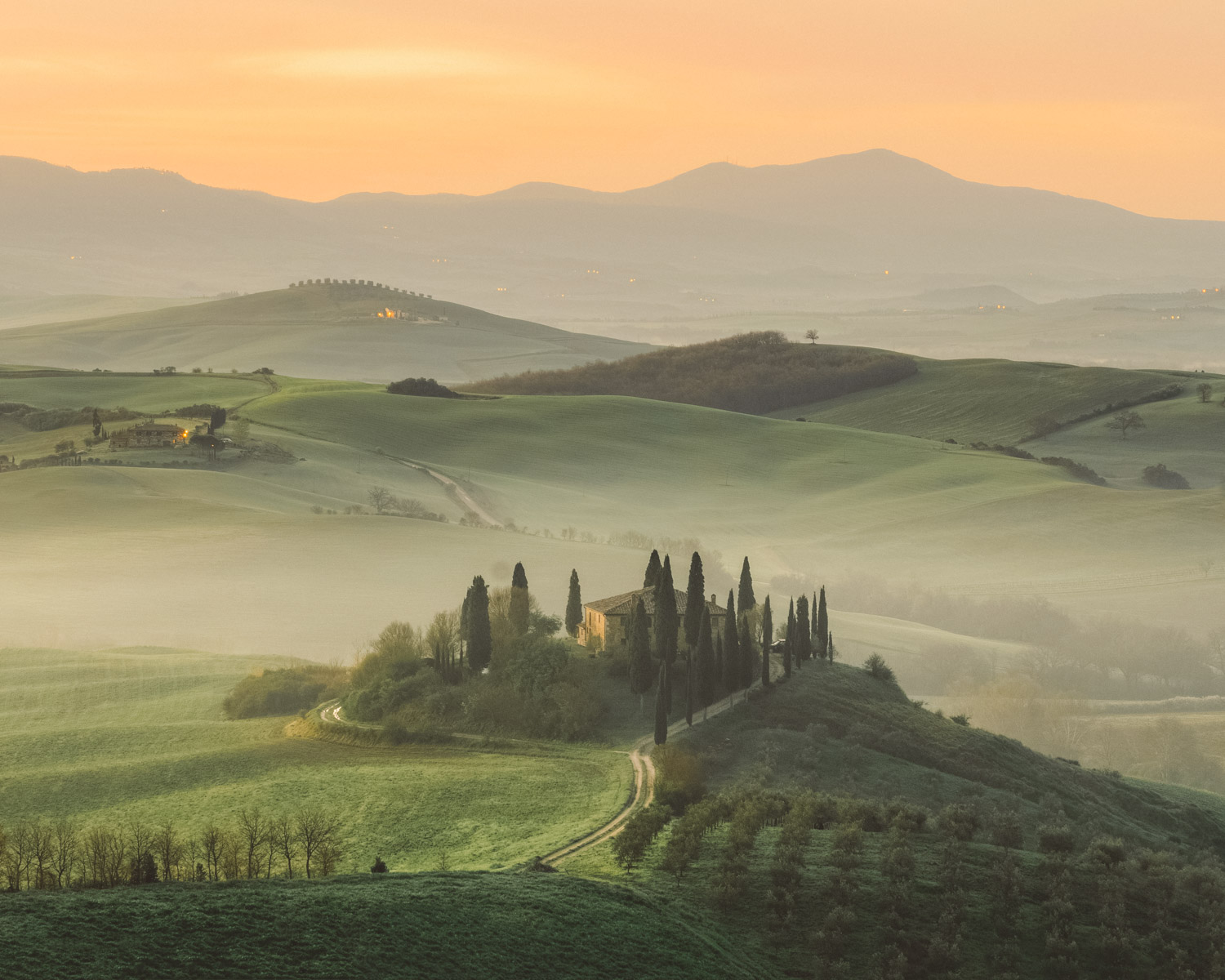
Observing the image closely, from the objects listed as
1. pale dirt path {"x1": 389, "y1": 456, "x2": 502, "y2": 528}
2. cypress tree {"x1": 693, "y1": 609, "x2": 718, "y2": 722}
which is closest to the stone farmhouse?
cypress tree {"x1": 693, "y1": 609, "x2": 718, "y2": 722}

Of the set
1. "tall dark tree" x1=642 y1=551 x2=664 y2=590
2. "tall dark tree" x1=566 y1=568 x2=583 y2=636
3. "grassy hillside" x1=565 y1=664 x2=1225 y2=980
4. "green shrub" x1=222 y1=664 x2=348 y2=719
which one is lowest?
"grassy hillside" x1=565 y1=664 x2=1225 y2=980

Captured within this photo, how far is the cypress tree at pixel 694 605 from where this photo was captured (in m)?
72.8

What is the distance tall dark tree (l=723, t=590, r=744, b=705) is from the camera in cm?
7100

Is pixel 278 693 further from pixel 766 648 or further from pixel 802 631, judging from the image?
pixel 802 631

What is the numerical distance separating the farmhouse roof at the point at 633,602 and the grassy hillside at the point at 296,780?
14.4 meters

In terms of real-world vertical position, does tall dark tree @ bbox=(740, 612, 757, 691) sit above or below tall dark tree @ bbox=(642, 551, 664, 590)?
below

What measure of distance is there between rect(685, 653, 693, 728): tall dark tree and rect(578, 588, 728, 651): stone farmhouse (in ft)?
13.5

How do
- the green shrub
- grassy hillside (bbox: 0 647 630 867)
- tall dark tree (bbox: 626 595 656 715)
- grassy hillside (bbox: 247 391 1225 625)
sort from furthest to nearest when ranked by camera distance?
grassy hillside (bbox: 247 391 1225 625) < the green shrub < tall dark tree (bbox: 626 595 656 715) < grassy hillside (bbox: 0 647 630 867)

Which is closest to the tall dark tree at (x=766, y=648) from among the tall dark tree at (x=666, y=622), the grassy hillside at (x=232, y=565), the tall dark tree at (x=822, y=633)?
the tall dark tree at (x=666, y=622)

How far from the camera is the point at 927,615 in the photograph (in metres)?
154

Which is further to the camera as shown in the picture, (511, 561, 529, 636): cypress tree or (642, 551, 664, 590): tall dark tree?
(642, 551, 664, 590): tall dark tree

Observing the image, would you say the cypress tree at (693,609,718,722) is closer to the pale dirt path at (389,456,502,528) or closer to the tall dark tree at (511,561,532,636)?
the tall dark tree at (511,561,532,636)

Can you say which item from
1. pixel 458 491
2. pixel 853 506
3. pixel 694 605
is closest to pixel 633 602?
pixel 694 605

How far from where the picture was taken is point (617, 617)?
250 ft
